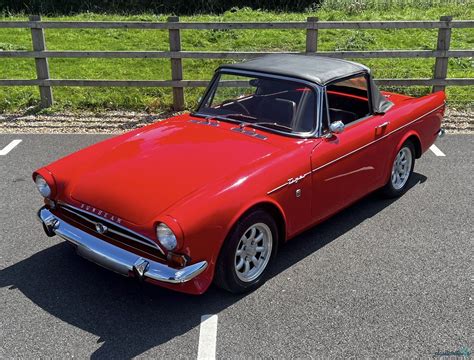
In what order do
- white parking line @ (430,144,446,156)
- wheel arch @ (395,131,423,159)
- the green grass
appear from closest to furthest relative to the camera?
wheel arch @ (395,131,423,159) < white parking line @ (430,144,446,156) < the green grass

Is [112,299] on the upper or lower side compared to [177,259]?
lower

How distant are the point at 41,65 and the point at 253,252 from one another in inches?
237

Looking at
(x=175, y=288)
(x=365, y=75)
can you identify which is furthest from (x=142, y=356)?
(x=365, y=75)

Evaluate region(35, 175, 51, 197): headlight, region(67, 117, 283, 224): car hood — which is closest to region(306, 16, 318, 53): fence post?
region(67, 117, 283, 224): car hood

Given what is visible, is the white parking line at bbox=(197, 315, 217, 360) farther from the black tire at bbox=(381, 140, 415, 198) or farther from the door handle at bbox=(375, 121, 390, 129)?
the black tire at bbox=(381, 140, 415, 198)

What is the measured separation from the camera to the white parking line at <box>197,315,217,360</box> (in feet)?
11.3

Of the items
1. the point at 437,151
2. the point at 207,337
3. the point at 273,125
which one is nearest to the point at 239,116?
the point at 273,125

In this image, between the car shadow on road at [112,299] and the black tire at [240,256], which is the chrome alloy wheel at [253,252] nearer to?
the black tire at [240,256]

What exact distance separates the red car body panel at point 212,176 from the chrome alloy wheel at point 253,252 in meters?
0.19

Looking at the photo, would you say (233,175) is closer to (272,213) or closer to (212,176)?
(212,176)

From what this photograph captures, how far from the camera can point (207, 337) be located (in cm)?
358

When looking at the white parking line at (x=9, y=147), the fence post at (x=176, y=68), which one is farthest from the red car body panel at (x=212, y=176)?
the fence post at (x=176, y=68)

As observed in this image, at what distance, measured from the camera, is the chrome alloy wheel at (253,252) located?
13.0 ft

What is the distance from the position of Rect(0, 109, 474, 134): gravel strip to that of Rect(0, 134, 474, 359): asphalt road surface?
300 cm
